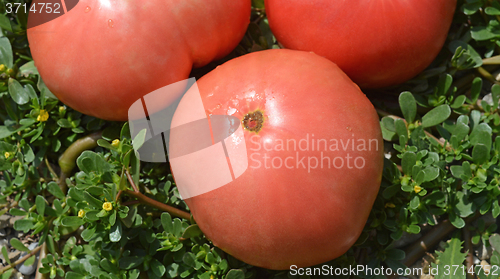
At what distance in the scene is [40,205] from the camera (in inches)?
52.4

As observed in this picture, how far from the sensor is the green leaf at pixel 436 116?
1.29 metres

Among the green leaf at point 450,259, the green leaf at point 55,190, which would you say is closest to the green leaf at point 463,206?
the green leaf at point 450,259

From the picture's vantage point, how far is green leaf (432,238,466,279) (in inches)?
51.0

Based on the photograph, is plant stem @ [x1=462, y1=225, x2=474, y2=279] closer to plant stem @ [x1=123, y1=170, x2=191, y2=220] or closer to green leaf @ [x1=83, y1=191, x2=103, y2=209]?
plant stem @ [x1=123, y1=170, x2=191, y2=220]

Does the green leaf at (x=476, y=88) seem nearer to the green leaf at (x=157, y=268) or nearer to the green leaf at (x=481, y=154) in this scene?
the green leaf at (x=481, y=154)

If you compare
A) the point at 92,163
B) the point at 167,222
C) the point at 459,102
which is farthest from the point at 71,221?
the point at 459,102

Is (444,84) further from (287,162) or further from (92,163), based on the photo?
(92,163)

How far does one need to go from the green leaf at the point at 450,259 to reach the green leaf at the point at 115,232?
1.02m

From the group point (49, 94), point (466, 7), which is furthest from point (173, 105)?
point (466, 7)

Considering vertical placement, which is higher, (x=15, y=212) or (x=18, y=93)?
(x=18, y=93)

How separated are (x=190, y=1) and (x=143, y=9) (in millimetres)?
132

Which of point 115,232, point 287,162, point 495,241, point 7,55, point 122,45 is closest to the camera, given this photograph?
point 287,162

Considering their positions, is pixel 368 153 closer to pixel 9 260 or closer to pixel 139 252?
pixel 139 252

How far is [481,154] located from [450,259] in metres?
0.38
